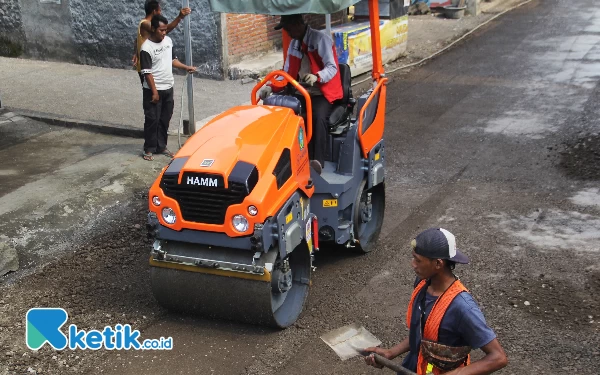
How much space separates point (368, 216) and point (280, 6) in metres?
2.40

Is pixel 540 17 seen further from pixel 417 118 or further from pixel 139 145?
pixel 139 145

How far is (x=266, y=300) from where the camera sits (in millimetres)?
5785

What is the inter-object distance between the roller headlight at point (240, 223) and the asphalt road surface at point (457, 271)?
980mm

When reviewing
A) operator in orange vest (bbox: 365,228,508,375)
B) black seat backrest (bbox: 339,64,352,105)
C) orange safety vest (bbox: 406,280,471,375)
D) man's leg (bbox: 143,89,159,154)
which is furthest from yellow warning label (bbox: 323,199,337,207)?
man's leg (bbox: 143,89,159,154)

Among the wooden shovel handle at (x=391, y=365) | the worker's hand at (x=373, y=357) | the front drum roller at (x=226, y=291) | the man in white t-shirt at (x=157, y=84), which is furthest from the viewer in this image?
the man in white t-shirt at (x=157, y=84)

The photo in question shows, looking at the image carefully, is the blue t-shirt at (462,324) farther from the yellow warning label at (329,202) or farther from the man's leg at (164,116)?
the man's leg at (164,116)

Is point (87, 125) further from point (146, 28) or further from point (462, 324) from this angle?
point (462, 324)

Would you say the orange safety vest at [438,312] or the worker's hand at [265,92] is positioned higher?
the worker's hand at [265,92]

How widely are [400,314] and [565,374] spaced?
4.76ft

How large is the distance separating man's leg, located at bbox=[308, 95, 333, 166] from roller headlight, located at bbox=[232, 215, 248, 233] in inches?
64.8

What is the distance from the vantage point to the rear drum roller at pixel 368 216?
7.43 meters

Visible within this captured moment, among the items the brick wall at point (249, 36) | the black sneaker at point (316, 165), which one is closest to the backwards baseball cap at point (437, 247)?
the black sneaker at point (316, 165)

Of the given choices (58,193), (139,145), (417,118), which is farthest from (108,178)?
(417,118)

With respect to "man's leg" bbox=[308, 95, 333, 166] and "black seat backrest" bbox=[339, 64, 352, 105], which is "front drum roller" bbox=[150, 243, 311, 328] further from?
"black seat backrest" bbox=[339, 64, 352, 105]
